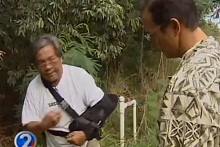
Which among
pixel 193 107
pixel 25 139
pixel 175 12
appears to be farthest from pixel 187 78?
pixel 25 139

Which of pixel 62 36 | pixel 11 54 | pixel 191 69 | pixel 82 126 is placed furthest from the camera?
pixel 11 54

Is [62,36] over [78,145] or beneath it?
over

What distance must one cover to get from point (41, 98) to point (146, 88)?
12.4 ft

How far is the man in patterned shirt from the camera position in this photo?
1837mm

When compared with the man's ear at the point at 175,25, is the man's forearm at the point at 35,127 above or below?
below

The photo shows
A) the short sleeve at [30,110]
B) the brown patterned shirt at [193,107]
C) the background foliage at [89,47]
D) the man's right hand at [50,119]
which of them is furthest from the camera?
the background foliage at [89,47]

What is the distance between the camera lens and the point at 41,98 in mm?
3297

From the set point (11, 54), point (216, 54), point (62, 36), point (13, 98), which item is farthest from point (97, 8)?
point (216, 54)

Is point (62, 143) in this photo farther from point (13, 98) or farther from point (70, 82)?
point (13, 98)

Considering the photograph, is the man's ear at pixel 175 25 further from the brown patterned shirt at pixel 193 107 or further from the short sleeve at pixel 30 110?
the short sleeve at pixel 30 110

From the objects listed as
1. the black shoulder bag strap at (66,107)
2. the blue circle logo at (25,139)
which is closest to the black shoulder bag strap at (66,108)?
the black shoulder bag strap at (66,107)

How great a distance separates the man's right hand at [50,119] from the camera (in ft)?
10.4

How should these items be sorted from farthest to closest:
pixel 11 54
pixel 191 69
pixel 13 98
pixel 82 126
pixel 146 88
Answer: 1. pixel 146 88
2. pixel 13 98
3. pixel 11 54
4. pixel 82 126
5. pixel 191 69

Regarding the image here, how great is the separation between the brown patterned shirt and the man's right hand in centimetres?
135
